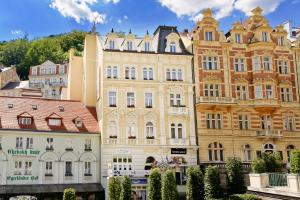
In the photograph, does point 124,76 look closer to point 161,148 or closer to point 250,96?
point 161,148

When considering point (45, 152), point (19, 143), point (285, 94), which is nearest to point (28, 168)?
point (45, 152)

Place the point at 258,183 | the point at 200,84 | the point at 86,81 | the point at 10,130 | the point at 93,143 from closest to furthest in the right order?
the point at 258,183
the point at 10,130
the point at 93,143
the point at 200,84
the point at 86,81

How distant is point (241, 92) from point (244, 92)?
400 mm

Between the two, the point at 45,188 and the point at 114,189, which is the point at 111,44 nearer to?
the point at 45,188

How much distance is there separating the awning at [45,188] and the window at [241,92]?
1905 centimetres

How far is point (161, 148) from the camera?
46.1 m

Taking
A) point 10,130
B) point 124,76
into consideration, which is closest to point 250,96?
point 124,76

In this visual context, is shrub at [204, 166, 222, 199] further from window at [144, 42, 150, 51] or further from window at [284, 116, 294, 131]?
window at [144, 42, 150, 51]

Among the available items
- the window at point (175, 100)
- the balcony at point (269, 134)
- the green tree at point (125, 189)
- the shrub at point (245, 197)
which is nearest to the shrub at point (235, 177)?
the shrub at point (245, 197)

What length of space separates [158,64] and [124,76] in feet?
13.9

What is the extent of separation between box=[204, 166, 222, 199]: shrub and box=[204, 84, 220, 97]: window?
13.5 metres

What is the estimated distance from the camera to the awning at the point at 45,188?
4109cm

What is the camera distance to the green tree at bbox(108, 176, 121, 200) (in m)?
37.9

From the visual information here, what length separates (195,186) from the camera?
37.2 metres
